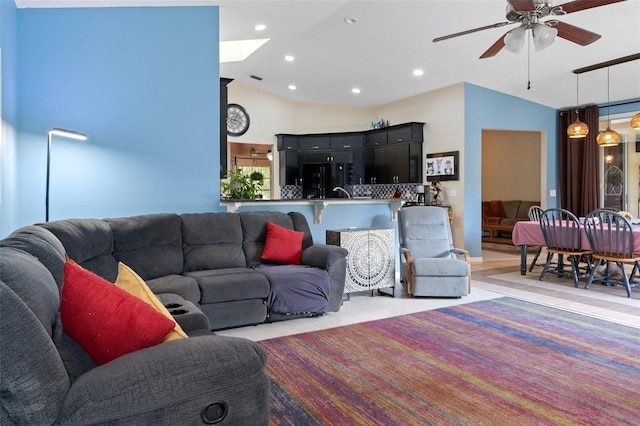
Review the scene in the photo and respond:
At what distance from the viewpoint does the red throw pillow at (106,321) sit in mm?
1466

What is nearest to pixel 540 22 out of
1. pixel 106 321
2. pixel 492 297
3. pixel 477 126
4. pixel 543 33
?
pixel 543 33

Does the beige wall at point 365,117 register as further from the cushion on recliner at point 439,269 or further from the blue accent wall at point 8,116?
the blue accent wall at point 8,116

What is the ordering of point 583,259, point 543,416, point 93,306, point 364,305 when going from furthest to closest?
point 583,259
point 364,305
point 543,416
point 93,306

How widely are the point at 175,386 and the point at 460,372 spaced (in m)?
2.12

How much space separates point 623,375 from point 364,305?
2.34m

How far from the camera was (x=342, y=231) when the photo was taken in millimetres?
4801

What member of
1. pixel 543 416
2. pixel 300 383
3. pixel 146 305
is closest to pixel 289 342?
pixel 300 383

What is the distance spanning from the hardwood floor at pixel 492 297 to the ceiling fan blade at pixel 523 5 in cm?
273

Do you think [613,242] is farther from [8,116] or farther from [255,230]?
[8,116]

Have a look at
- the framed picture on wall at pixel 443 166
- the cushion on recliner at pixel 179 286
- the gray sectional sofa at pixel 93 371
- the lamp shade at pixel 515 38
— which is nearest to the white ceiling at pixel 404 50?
the framed picture on wall at pixel 443 166

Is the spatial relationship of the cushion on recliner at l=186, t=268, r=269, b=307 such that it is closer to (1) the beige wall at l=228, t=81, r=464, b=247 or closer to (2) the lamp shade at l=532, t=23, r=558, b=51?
(2) the lamp shade at l=532, t=23, r=558, b=51

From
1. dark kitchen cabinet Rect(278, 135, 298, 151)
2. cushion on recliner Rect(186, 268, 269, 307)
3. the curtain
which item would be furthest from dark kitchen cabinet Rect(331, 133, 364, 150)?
cushion on recliner Rect(186, 268, 269, 307)

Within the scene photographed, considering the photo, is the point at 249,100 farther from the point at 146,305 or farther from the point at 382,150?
the point at 146,305

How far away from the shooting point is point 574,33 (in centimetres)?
404
